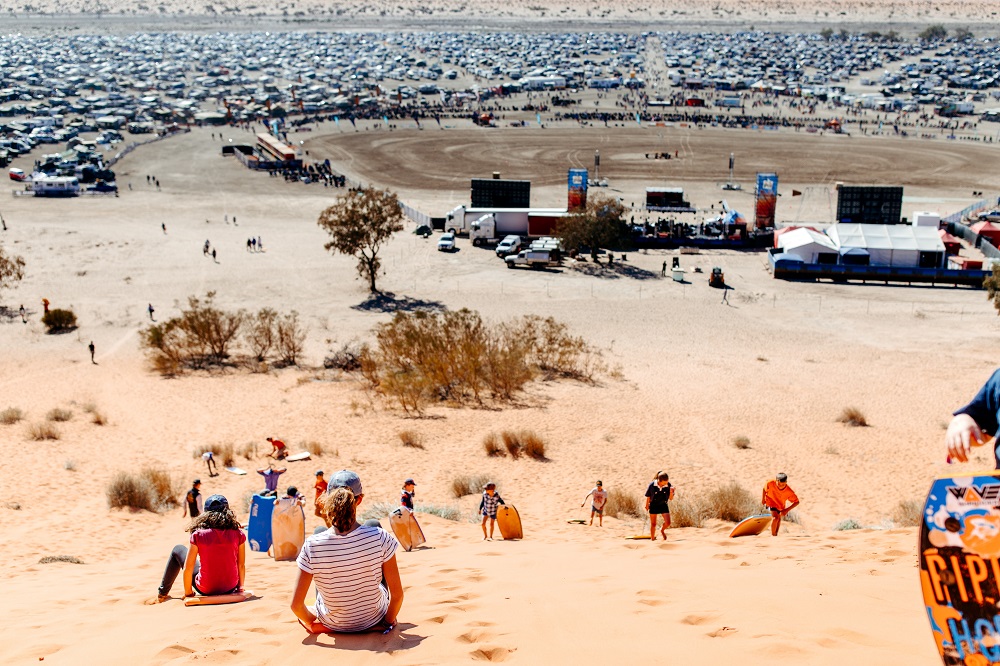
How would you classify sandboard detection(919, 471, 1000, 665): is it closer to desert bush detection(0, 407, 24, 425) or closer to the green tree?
desert bush detection(0, 407, 24, 425)

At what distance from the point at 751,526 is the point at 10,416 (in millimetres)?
15211

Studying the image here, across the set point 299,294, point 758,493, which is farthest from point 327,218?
point 758,493

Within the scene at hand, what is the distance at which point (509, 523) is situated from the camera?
10.9 meters

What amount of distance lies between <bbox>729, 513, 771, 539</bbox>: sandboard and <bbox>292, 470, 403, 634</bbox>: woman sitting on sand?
5.73 metres

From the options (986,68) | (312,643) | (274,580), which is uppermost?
(986,68)

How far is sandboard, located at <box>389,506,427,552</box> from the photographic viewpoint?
9562 millimetres

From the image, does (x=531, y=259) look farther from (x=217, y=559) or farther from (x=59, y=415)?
(x=217, y=559)

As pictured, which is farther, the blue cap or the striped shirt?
the blue cap

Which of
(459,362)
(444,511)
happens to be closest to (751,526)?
(444,511)

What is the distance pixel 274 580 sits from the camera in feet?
25.6

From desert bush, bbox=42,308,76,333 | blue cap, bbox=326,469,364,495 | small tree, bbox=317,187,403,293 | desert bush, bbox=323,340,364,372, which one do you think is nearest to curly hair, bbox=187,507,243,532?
blue cap, bbox=326,469,364,495

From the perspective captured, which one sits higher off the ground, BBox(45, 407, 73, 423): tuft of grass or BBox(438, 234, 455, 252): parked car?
BBox(438, 234, 455, 252): parked car

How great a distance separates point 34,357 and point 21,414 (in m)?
7.88

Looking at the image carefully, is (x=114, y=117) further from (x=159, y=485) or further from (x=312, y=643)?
(x=312, y=643)
